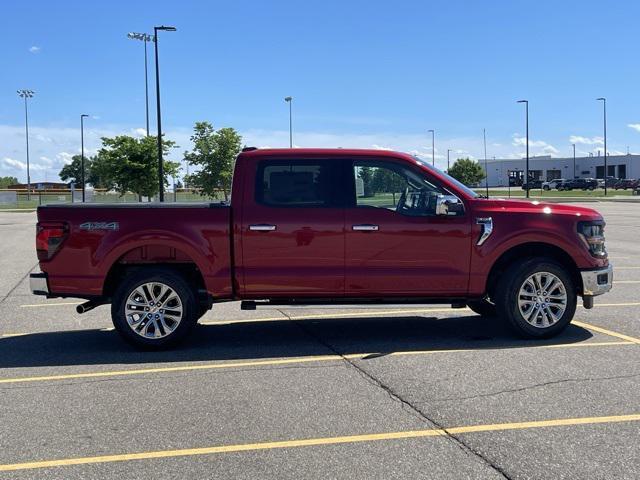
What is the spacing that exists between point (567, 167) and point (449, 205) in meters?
→ 128

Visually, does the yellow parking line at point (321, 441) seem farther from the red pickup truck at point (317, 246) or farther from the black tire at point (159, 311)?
the black tire at point (159, 311)

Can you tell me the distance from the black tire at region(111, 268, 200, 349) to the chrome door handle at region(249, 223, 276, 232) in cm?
89

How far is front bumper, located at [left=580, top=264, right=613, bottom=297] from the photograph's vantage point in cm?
681

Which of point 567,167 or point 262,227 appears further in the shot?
point 567,167

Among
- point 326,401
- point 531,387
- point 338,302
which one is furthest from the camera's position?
point 338,302

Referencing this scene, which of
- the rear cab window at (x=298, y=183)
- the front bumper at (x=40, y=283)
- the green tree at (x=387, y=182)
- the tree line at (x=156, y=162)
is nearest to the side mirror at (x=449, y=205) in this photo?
the green tree at (x=387, y=182)

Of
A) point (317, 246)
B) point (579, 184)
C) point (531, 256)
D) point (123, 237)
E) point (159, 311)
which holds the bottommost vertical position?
point (159, 311)

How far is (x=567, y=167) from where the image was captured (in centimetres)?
12531

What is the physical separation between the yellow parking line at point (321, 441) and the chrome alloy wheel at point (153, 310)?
2613 millimetres

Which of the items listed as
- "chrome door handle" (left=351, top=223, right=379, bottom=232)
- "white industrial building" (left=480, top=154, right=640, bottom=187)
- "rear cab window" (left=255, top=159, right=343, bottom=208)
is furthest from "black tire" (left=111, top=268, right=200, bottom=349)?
"white industrial building" (left=480, top=154, right=640, bottom=187)

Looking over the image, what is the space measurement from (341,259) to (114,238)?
2263 millimetres

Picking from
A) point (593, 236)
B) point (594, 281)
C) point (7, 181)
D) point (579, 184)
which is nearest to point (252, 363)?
point (594, 281)

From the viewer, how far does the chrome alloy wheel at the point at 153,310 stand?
6562mm

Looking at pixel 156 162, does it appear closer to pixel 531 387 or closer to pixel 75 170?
pixel 531 387
